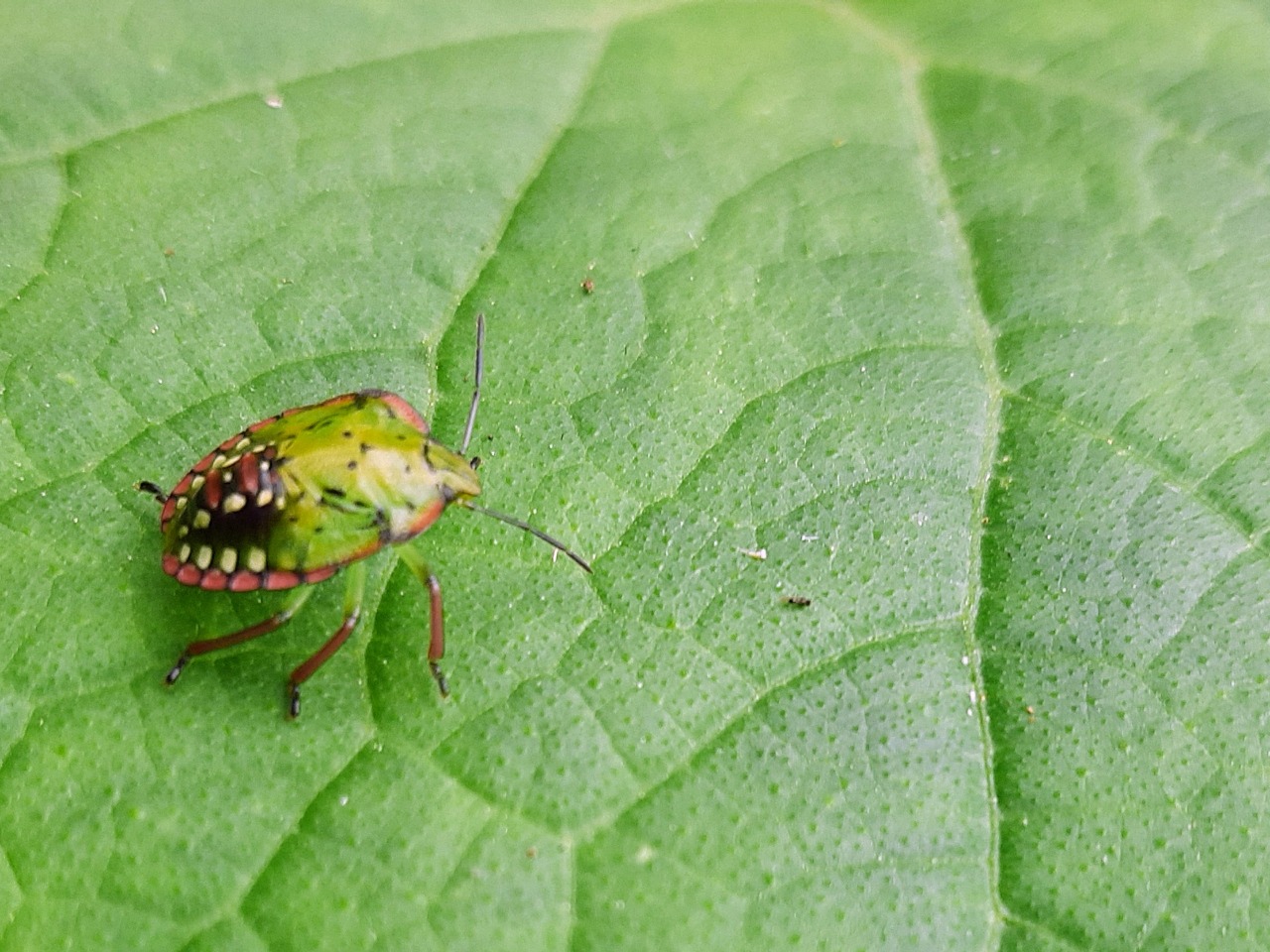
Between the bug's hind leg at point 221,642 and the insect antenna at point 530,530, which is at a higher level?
the bug's hind leg at point 221,642

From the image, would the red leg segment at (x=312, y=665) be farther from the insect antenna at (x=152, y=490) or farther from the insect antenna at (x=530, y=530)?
the insect antenna at (x=152, y=490)

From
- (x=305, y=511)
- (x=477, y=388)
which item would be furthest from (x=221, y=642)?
(x=477, y=388)

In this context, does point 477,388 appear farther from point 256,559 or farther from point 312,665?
point 312,665

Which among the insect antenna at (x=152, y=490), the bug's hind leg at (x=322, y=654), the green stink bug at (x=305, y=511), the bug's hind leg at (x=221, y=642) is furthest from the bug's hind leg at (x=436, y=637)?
the insect antenna at (x=152, y=490)

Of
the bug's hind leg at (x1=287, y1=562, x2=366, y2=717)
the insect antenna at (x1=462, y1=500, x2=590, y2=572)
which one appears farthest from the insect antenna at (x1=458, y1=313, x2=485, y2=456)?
the bug's hind leg at (x1=287, y1=562, x2=366, y2=717)

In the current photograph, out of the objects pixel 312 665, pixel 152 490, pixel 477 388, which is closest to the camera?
pixel 312 665

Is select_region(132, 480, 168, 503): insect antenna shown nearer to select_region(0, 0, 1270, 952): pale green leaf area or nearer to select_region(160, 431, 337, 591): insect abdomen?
select_region(0, 0, 1270, 952): pale green leaf area

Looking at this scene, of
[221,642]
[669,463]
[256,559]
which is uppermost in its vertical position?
[256,559]
